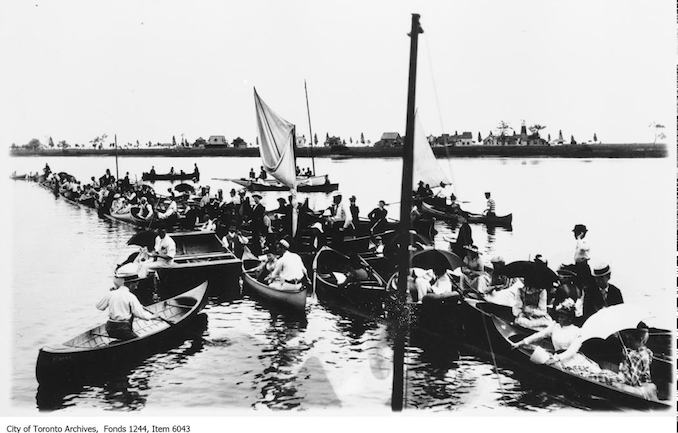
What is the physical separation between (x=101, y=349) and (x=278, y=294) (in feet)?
19.1

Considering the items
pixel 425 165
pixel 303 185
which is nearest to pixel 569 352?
pixel 425 165

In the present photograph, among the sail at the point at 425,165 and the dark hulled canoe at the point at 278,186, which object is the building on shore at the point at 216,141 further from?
the sail at the point at 425,165

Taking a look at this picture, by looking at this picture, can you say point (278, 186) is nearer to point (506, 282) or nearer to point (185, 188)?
point (185, 188)

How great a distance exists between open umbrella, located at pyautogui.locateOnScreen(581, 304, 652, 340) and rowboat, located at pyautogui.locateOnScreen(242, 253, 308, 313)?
821 centimetres

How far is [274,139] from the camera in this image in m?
27.1

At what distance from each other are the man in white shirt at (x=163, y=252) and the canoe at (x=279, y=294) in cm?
245

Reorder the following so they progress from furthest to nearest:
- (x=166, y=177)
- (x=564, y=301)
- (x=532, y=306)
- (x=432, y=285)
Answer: (x=166, y=177), (x=432, y=285), (x=532, y=306), (x=564, y=301)

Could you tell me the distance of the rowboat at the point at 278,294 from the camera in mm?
16500

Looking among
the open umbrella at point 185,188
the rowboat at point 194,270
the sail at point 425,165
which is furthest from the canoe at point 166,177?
the rowboat at point 194,270

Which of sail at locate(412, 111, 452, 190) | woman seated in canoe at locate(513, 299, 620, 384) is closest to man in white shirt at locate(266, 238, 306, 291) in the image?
woman seated in canoe at locate(513, 299, 620, 384)

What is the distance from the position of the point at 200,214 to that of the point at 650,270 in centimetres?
2232

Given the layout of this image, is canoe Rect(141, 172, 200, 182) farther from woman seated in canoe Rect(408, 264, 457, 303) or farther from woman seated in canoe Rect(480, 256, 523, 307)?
woman seated in canoe Rect(480, 256, 523, 307)

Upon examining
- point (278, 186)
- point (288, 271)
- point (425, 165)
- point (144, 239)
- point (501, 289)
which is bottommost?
point (501, 289)

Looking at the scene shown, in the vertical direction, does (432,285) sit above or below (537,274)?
below
